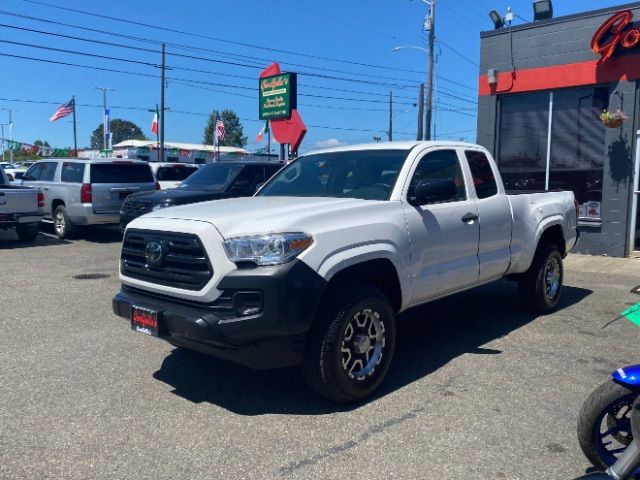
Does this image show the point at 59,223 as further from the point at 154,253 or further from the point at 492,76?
the point at 154,253

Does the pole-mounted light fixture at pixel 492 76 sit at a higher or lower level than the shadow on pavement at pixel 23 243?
higher

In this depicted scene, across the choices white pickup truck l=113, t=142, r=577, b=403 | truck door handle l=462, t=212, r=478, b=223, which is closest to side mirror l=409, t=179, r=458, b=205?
white pickup truck l=113, t=142, r=577, b=403

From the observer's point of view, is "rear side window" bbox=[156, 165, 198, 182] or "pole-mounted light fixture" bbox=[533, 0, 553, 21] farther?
"rear side window" bbox=[156, 165, 198, 182]

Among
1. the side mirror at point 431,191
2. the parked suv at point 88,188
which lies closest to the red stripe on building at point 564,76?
the side mirror at point 431,191

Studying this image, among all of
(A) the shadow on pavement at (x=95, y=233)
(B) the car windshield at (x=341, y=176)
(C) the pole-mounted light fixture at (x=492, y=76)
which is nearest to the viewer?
(B) the car windshield at (x=341, y=176)

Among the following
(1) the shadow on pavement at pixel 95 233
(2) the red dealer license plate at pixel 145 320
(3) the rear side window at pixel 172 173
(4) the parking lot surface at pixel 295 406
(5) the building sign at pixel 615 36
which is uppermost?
(5) the building sign at pixel 615 36

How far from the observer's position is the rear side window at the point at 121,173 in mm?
13530

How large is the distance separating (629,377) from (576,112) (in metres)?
10.5

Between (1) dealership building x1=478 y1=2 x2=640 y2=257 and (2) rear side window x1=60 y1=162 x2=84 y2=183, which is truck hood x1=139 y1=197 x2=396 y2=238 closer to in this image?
(1) dealership building x1=478 y1=2 x2=640 y2=257

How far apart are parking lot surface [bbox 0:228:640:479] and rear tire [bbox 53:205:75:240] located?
7207 millimetres

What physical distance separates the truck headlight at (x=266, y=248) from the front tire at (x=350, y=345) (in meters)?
0.48

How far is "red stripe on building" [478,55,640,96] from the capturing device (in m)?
11.3

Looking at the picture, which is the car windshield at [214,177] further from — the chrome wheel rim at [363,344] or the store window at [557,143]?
the chrome wheel rim at [363,344]

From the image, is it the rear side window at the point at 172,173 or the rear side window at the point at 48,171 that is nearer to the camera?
the rear side window at the point at 48,171
